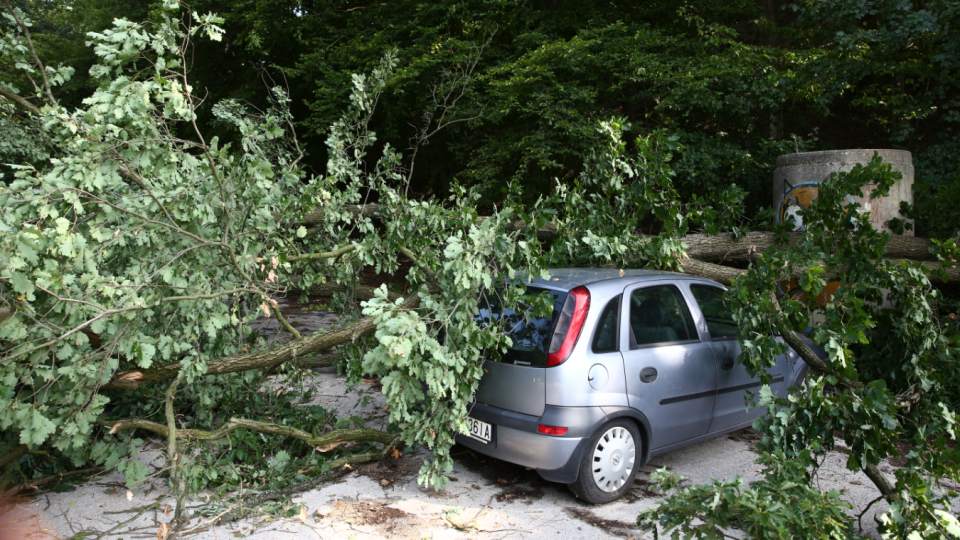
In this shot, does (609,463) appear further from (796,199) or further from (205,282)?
(796,199)

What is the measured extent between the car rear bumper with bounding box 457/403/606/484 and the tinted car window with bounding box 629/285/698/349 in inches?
24.8

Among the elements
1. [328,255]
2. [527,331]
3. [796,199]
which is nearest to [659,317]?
[527,331]

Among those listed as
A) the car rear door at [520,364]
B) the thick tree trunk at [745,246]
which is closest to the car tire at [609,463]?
the car rear door at [520,364]

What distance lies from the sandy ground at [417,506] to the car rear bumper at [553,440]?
30 cm

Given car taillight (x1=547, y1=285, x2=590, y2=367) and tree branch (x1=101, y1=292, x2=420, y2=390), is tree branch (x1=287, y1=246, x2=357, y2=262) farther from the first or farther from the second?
car taillight (x1=547, y1=285, x2=590, y2=367)

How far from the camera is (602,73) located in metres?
9.99

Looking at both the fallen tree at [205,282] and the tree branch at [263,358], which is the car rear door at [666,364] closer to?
the fallen tree at [205,282]

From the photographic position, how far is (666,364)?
168 inches

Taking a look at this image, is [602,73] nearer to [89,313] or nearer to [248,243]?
[248,243]

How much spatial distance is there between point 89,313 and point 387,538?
2180mm

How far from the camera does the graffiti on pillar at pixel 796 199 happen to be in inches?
290

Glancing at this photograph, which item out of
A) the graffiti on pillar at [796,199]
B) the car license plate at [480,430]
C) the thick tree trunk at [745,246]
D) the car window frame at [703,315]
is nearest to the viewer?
the car license plate at [480,430]

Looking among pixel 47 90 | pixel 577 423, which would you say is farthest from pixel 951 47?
pixel 47 90

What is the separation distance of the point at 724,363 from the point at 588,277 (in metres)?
1.26
